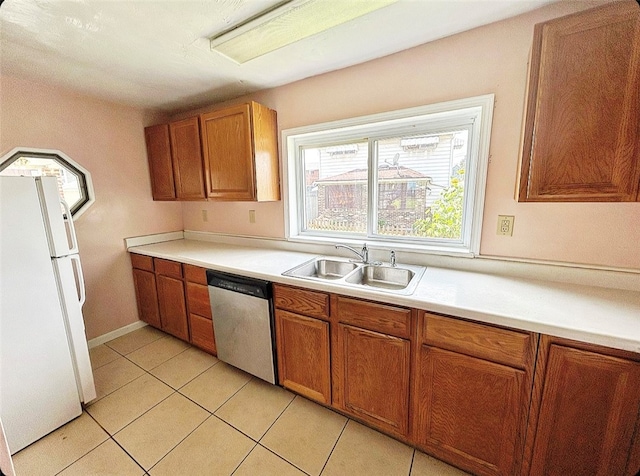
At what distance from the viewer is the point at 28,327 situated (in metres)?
1.42

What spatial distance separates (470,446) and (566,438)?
382mm

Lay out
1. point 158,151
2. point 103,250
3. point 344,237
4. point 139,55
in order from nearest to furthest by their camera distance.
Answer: point 139,55
point 344,237
point 103,250
point 158,151

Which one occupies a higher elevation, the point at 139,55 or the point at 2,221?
the point at 139,55

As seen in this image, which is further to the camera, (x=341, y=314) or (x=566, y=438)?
(x=341, y=314)

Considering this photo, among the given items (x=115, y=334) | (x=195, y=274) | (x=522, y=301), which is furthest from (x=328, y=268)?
(x=115, y=334)

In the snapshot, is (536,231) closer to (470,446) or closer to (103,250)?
(470,446)

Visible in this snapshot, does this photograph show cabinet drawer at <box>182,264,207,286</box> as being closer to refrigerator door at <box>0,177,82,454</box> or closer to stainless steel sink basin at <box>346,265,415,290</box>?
refrigerator door at <box>0,177,82,454</box>

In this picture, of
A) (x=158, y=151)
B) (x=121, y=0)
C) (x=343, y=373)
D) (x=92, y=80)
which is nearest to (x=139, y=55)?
(x=121, y=0)

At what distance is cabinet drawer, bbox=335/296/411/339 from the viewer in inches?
50.0

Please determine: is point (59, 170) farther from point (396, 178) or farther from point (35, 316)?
point (396, 178)

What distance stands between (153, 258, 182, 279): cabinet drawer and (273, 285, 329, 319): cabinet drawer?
1077 millimetres

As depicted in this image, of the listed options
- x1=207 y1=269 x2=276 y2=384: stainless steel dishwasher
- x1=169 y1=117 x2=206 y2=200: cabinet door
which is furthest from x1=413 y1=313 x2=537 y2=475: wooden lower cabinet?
x1=169 y1=117 x2=206 y2=200: cabinet door

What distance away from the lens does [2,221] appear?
1.32 meters

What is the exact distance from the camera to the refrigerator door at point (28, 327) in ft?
4.39
